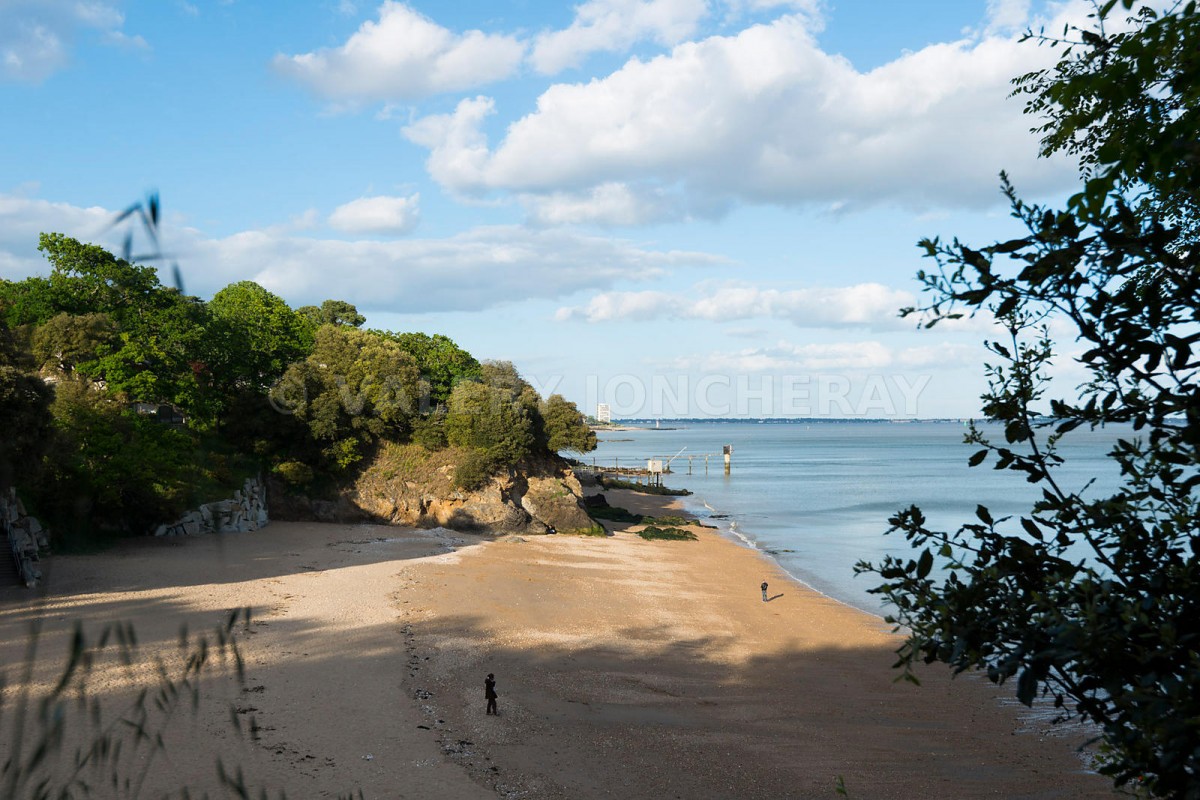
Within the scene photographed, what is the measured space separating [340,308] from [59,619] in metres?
53.6

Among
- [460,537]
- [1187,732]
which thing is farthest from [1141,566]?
[460,537]

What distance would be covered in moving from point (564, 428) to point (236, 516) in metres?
17.0

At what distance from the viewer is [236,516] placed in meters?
30.2

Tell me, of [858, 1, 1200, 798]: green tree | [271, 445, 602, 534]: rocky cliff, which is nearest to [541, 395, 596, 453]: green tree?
[271, 445, 602, 534]: rocky cliff

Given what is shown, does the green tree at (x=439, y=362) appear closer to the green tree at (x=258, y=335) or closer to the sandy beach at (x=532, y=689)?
the green tree at (x=258, y=335)

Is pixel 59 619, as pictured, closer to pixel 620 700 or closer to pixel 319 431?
pixel 620 700

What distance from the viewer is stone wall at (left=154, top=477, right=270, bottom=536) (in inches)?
1083

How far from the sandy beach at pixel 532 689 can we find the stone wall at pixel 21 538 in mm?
883

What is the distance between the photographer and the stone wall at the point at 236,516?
27.5m

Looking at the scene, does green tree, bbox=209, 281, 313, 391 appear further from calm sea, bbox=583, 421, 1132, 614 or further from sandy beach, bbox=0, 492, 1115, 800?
calm sea, bbox=583, 421, 1132, 614

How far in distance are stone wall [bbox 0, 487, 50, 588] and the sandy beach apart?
88 centimetres

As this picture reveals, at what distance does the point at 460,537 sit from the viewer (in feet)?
110

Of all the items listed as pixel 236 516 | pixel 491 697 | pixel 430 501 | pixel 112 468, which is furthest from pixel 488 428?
pixel 491 697

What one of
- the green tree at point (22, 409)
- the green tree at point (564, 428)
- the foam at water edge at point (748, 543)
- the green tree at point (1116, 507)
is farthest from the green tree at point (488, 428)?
the green tree at point (1116, 507)
